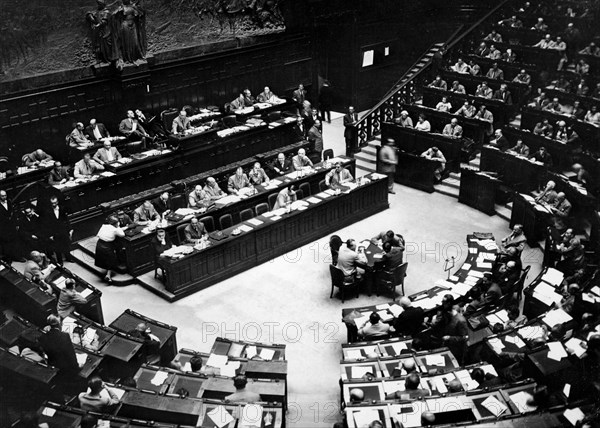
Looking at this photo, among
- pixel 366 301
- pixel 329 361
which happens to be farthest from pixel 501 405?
pixel 366 301

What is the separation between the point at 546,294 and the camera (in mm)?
12656

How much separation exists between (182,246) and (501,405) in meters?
7.99

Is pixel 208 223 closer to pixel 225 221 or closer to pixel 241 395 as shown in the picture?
pixel 225 221

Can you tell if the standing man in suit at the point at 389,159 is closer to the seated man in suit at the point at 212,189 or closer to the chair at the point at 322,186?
the chair at the point at 322,186

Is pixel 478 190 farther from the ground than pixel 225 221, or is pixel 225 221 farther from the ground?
pixel 225 221

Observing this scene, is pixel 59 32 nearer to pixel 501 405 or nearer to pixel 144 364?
pixel 144 364

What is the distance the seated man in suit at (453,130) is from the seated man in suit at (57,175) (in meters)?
11.1

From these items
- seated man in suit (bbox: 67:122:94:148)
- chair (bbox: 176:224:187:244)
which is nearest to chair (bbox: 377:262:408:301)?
chair (bbox: 176:224:187:244)

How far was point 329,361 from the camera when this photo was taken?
12.4 m

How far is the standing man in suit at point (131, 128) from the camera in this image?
19203mm

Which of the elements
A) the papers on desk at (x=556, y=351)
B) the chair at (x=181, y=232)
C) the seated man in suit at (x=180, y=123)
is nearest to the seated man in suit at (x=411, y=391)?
the papers on desk at (x=556, y=351)

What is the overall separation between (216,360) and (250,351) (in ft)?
2.07

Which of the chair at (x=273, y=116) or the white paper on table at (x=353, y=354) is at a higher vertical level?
the chair at (x=273, y=116)

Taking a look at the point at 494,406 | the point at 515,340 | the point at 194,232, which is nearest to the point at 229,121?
the point at 194,232
